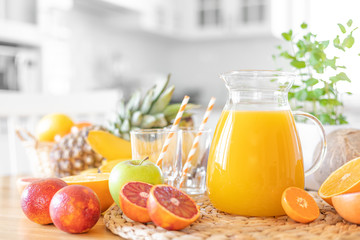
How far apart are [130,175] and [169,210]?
0.52 ft

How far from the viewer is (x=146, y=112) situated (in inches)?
55.6

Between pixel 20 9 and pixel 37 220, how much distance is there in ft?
8.13

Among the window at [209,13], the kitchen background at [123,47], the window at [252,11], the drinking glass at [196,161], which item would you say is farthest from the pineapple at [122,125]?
the window at [209,13]

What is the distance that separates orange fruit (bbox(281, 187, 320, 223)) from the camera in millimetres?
772

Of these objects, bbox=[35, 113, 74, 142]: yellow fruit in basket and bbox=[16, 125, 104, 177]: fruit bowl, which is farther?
bbox=[35, 113, 74, 142]: yellow fruit in basket

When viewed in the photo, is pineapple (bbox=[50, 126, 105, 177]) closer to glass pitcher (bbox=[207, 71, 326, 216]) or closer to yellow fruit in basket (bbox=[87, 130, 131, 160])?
yellow fruit in basket (bbox=[87, 130, 131, 160])

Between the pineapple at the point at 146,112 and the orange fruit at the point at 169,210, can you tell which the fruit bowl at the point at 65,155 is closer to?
the pineapple at the point at 146,112

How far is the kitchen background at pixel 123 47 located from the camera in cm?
235

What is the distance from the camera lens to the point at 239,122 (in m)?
0.87

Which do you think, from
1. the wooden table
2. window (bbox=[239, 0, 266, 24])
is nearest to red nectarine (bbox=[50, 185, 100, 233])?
the wooden table

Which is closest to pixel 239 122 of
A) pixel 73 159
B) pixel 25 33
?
pixel 73 159

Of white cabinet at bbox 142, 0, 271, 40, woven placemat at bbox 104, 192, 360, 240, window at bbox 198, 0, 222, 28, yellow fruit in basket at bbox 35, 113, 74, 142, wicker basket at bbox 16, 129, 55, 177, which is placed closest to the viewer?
woven placemat at bbox 104, 192, 360, 240

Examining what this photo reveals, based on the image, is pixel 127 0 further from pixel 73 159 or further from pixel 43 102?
pixel 73 159

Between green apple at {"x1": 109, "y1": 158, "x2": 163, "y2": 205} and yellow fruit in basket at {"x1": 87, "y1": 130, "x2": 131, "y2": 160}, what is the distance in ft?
1.34
